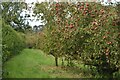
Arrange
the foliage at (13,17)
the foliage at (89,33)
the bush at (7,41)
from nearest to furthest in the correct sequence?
1. the foliage at (89,33)
2. the bush at (7,41)
3. the foliage at (13,17)

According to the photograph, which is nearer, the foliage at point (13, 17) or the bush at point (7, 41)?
the bush at point (7, 41)

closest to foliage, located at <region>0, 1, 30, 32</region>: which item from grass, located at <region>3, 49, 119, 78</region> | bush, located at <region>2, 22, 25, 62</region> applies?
grass, located at <region>3, 49, 119, 78</region>

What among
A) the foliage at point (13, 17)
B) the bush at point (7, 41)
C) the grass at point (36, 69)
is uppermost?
the foliage at point (13, 17)

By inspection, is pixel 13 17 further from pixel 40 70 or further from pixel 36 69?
pixel 40 70

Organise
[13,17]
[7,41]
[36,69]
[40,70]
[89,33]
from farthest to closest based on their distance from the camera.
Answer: [13,17] < [36,69] < [40,70] < [7,41] < [89,33]

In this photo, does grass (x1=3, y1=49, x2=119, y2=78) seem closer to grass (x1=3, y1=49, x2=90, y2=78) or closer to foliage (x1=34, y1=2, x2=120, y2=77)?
grass (x1=3, y1=49, x2=90, y2=78)

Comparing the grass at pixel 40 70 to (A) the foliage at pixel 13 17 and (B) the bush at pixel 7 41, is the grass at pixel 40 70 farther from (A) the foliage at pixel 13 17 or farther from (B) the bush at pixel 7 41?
(A) the foliage at pixel 13 17

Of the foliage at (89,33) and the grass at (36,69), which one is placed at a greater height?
the foliage at (89,33)

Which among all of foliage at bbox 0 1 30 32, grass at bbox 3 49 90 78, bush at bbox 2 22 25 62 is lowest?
grass at bbox 3 49 90 78

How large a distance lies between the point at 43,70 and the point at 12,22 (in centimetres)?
511

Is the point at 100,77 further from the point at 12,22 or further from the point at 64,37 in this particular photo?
the point at 12,22

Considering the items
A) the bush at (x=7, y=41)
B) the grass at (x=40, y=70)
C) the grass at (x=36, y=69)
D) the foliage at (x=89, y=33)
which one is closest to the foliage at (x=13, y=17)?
the grass at (x=36, y=69)

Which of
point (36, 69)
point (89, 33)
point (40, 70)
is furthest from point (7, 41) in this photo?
point (36, 69)

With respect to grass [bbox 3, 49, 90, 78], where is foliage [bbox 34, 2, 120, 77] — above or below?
above
